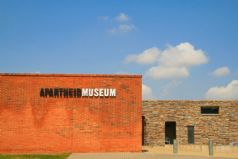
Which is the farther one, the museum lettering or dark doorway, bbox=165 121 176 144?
dark doorway, bbox=165 121 176 144

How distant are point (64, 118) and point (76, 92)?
1946mm

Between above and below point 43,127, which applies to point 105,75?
above

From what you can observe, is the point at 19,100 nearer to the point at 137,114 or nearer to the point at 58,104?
the point at 58,104

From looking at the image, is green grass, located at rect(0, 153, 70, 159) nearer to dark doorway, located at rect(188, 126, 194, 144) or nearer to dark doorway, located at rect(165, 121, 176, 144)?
dark doorway, located at rect(188, 126, 194, 144)

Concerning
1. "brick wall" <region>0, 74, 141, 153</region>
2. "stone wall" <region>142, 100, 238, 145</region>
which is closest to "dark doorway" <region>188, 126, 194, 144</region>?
"stone wall" <region>142, 100, 238, 145</region>

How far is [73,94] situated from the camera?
29.9m

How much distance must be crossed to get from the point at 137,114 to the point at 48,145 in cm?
641

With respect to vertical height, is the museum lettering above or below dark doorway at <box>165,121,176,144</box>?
above

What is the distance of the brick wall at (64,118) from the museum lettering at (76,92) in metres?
0.22

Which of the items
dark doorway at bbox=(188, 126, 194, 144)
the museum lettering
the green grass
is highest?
the museum lettering

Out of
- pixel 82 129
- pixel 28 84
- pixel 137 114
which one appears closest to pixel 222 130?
pixel 137 114

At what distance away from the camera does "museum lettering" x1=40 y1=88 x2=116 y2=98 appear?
29.8 meters

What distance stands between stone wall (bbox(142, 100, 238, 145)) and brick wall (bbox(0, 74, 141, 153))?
11.1 m

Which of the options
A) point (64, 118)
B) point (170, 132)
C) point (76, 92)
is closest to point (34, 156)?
point (64, 118)
